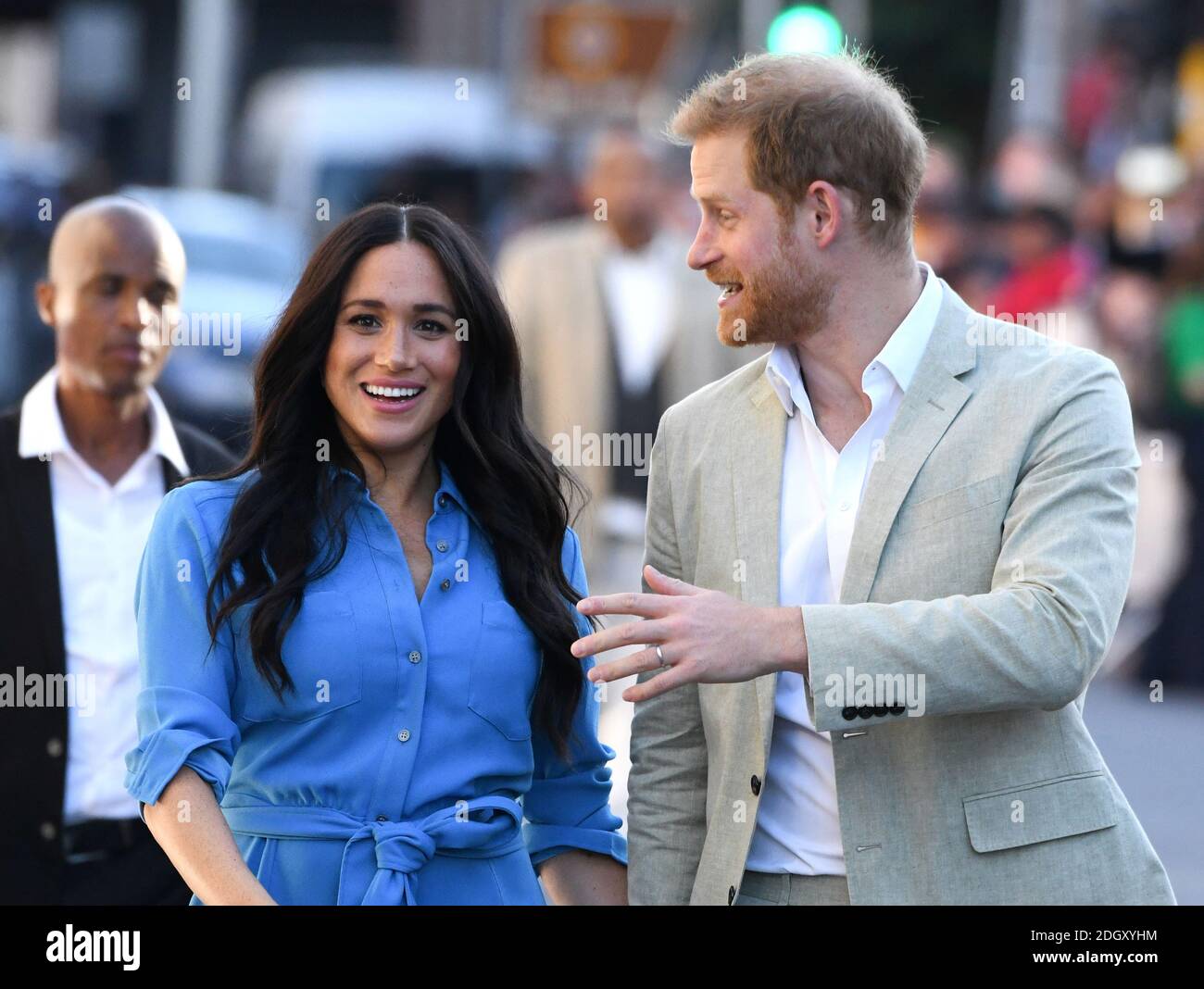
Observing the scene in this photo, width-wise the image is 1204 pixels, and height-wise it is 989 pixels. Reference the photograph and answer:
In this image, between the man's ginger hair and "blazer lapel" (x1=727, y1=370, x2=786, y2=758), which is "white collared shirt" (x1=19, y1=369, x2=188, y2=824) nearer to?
"blazer lapel" (x1=727, y1=370, x2=786, y2=758)

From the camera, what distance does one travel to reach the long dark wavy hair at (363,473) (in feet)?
12.0

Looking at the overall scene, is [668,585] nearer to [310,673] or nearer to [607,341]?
[310,673]

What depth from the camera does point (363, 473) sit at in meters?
3.89

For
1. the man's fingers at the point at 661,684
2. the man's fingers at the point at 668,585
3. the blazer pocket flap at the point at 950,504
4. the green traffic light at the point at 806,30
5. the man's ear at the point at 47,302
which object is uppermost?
the green traffic light at the point at 806,30

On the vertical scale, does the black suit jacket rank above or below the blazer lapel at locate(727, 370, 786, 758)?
below

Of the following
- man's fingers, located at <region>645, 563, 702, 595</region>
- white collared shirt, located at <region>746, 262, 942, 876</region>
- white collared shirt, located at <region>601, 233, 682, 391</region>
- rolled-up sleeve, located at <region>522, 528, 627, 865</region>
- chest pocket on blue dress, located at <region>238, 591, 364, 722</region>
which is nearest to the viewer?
man's fingers, located at <region>645, 563, 702, 595</region>

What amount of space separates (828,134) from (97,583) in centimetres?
186

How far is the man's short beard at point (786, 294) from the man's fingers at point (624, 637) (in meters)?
0.70

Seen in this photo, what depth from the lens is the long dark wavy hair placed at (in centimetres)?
365

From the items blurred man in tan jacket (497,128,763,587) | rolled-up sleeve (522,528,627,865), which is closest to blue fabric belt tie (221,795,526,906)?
rolled-up sleeve (522,528,627,865)

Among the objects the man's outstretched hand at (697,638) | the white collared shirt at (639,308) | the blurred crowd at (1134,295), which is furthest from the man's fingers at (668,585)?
the blurred crowd at (1134,295)

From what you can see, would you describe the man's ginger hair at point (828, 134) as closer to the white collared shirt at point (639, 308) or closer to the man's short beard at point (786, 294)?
the man's short beard at point (786, 294)
